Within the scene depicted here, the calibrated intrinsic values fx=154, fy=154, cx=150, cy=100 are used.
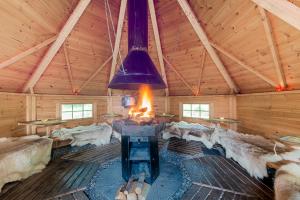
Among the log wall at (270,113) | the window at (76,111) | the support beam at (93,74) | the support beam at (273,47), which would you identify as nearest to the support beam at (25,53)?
the support beam at (93,74)

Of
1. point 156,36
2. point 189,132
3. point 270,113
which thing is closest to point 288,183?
point 270,113

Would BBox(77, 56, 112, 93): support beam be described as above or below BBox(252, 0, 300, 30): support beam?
below

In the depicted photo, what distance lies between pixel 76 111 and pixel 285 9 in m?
8.19

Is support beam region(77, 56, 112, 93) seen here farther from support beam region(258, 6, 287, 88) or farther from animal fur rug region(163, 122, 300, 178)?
support beam region(258, 6, 287, 88)

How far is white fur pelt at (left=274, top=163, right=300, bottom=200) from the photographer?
2.35 metres

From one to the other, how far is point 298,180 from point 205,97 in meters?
5.51

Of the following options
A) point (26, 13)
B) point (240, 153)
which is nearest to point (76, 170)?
point (26, 13)

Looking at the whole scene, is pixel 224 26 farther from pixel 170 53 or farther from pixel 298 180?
pixel 298 180

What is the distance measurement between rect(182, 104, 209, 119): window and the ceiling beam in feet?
21.4

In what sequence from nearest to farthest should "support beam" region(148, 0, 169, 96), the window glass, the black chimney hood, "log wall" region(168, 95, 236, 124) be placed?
the black chimney hood
"support beam" region(148, 0, 169, 96)
"log wall" region(168, 95, 236, 124)
the window glass

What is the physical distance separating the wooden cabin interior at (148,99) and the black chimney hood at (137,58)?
36mm

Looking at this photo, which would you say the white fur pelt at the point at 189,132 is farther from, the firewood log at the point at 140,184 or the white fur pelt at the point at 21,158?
the white fur pelt at the point at 21,158

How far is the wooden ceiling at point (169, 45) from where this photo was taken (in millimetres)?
4016

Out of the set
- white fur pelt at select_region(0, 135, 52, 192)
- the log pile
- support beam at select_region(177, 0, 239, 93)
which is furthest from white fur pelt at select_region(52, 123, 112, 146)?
support beam at select_region(177, 0, 239, 93)
